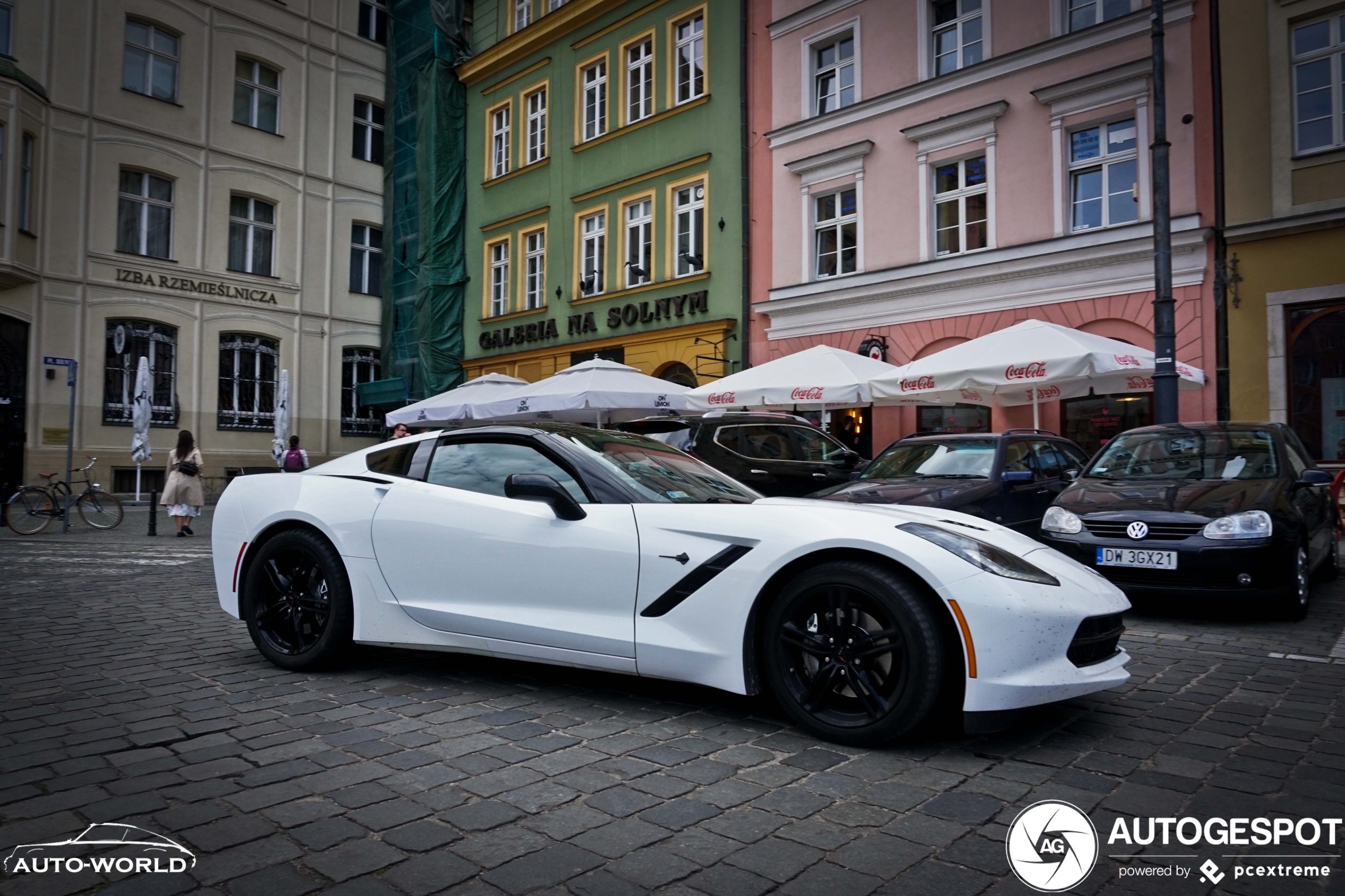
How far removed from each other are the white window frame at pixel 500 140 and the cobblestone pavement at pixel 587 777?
22903mm

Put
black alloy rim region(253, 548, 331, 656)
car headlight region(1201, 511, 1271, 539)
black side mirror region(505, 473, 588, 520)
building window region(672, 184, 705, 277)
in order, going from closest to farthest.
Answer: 1. black side mirror region(505, 473, 588, 520)
2. black alloy rim region(253, 548, 331, 656)
3. car headlight region(1201, 511, 1271, 539)
4. building window region(672, 184, 705, 277)

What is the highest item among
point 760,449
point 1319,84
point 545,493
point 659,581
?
point 1319,84

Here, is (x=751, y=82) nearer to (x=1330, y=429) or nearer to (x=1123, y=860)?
(x=1330, y=429)

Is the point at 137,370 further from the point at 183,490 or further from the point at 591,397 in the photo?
the point at 591,397

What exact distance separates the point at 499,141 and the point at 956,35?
14.2 meters

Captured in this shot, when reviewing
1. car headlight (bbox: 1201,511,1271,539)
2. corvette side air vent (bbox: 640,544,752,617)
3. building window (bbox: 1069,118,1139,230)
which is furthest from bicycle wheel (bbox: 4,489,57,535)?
building window (bbox: 1069,118,1139,230)

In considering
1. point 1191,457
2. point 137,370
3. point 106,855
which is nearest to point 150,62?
point 137,370

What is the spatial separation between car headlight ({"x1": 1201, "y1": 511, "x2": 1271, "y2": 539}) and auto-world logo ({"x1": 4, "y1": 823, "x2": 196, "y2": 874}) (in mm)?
6388

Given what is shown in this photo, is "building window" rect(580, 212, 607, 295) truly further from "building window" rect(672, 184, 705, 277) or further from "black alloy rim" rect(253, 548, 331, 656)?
"black alloy rim" rect(253, 548, 331, 656)

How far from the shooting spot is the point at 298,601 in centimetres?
484

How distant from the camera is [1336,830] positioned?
272cm

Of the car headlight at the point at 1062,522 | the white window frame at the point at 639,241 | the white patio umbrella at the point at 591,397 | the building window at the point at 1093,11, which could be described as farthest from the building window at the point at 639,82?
the car headlight at the point at 1062,522

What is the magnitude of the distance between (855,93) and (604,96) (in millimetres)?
7740

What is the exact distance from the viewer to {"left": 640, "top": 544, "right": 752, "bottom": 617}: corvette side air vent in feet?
12.2
